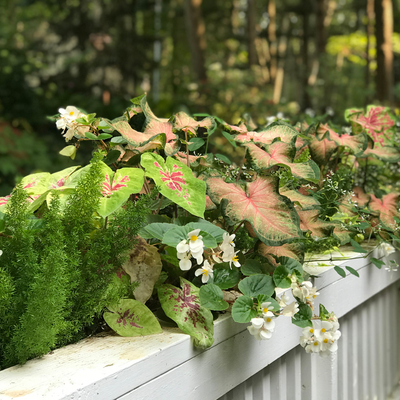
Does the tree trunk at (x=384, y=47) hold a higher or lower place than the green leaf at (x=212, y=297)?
higher

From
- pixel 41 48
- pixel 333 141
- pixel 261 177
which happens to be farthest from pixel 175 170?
pixel 41 48

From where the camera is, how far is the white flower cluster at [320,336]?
2.57 ft

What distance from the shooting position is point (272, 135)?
1.00 meters

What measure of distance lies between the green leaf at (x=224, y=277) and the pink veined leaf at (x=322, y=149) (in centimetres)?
53

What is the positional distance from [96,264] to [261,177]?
360mm

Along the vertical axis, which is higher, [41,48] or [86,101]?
[41,48]

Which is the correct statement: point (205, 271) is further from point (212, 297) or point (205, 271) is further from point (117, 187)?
point (117, 187)

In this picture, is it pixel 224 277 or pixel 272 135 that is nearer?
pixel 224 277

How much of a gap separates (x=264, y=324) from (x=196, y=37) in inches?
236

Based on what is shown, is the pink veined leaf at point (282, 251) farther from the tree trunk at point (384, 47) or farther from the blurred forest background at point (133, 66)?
the tree trunk at point (384, 47)

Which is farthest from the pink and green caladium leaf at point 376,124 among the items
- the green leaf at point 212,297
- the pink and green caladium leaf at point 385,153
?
the green leaf at point 212,297

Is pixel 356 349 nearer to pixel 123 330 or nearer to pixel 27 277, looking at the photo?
pixel 123 330

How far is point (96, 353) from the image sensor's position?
645 millimetres

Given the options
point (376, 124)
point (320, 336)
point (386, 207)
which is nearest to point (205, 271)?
point (320, 336)
